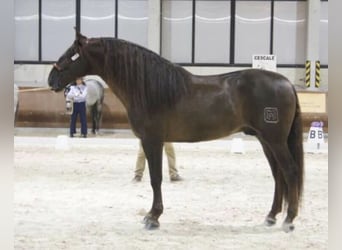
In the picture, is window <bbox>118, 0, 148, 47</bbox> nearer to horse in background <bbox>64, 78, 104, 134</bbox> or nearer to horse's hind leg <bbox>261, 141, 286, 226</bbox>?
horse in background <bbox>64, 78, 104, 134</bbox>

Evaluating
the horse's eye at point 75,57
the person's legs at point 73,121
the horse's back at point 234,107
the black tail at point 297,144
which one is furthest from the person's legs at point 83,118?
the black tail at point 297,144

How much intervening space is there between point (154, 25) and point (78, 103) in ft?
12.3

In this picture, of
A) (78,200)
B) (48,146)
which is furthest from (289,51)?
(78,200)

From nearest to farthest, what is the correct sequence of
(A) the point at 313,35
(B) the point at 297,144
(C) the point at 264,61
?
(B) the point at 297,144 → (C) the point at 264,61 → (A) the point at 313,35

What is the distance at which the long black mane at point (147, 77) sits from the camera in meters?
4.20

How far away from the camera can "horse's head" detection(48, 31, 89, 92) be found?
14.4 ft

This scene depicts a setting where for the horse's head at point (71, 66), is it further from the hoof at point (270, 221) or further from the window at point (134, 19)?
the window at point (134, 19)

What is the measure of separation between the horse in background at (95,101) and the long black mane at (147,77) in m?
8.70

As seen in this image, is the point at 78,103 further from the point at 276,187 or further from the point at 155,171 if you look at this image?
the point at 276,187

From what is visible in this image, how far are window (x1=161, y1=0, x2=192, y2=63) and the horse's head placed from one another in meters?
11.0

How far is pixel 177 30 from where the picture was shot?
606 inches

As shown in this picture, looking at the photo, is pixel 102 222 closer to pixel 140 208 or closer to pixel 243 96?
pixel 140 208

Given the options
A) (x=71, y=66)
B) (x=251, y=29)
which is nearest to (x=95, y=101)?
(x=251, y=29)

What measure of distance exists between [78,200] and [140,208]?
74 centimetres
